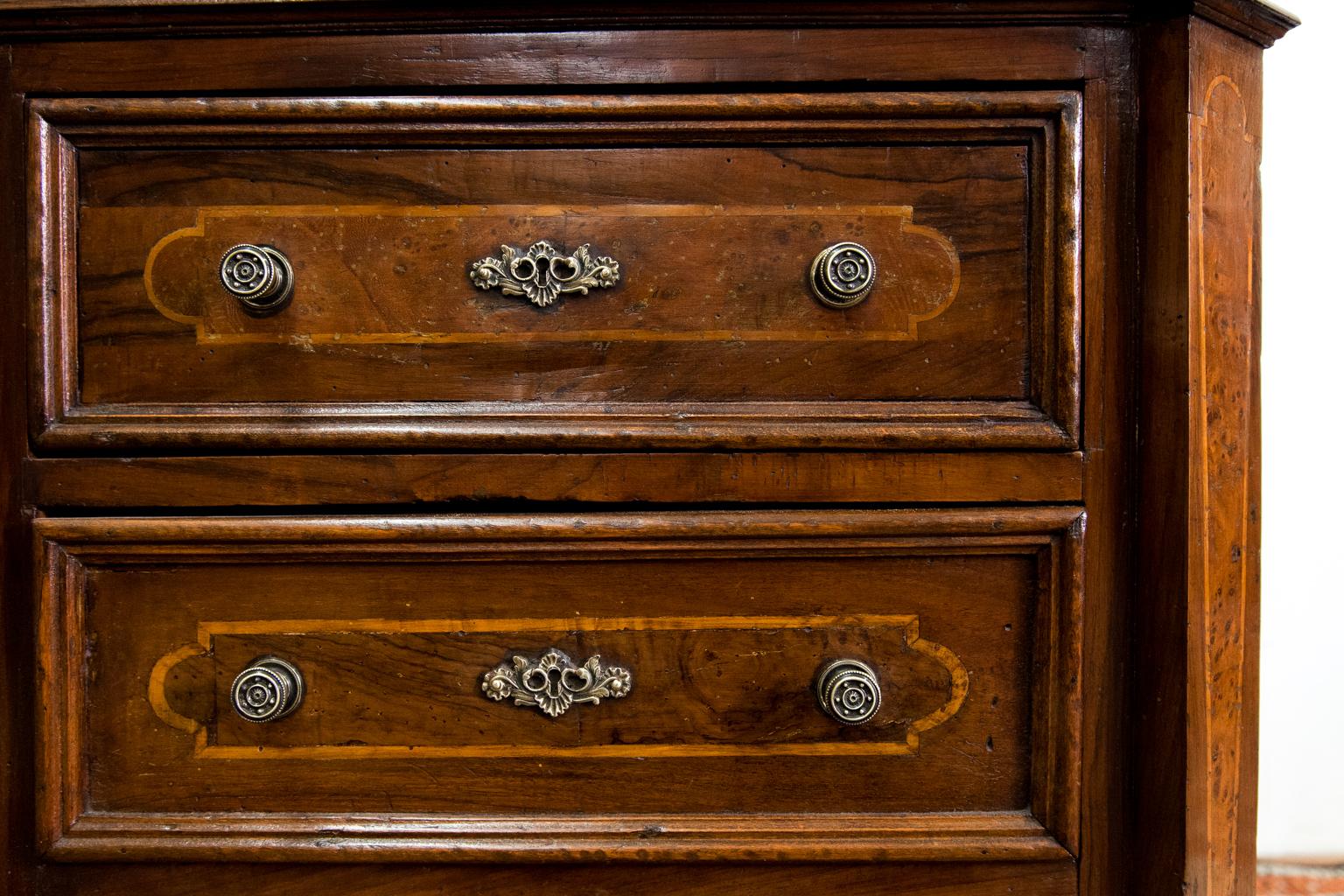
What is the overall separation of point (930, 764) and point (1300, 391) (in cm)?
76

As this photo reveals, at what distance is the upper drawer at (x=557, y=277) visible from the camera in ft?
1.93

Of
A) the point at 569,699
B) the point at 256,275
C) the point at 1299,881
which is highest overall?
the point at 256,275

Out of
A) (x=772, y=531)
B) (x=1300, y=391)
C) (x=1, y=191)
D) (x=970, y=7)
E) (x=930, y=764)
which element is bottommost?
(x=930, y=764)

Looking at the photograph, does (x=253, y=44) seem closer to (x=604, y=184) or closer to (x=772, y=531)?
(x=604, y=184)

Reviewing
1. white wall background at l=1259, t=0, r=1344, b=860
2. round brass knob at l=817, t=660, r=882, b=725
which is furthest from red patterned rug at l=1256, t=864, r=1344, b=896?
round brass knob at l=817, t=660, r=882, b=725

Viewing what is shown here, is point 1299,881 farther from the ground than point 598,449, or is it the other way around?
point 598,449

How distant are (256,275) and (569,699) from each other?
36 centimetres

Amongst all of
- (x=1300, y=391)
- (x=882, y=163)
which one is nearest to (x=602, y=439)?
(x=882, y=163)

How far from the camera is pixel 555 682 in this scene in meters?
0.60

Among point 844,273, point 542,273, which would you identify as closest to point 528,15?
point 542,273

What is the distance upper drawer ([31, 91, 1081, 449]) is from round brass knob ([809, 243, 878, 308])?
14 mm

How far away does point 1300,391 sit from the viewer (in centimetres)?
102

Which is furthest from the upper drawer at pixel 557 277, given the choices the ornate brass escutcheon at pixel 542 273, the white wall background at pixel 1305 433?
the white wall background at pixel 1305 433

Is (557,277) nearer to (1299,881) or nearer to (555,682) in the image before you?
(555,682)
